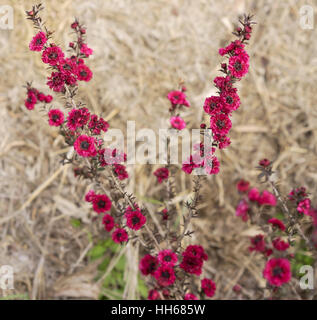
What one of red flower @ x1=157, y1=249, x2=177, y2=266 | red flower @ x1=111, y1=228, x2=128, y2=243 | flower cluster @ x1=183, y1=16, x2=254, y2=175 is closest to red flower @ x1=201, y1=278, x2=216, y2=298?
red flower @ x1=157, y1=249, x2=177, y2=266

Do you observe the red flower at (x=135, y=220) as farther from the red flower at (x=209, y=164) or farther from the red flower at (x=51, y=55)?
the red flower at (x=51, y=55)

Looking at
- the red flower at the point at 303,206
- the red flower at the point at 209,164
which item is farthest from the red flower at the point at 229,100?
the red flower at the point at 303,206

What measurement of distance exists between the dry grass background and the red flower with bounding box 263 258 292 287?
1.39 meters

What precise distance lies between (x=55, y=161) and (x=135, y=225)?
1.87 m

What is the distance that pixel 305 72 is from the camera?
3.79m

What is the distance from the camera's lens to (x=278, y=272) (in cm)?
176

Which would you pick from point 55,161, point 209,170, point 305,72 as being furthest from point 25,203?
point 305,72

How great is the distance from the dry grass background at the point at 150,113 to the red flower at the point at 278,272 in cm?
139

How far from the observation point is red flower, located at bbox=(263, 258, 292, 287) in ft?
5.72

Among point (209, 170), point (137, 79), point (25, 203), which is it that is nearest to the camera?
point (209, 170)

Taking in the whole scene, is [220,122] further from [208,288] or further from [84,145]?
[208,288]

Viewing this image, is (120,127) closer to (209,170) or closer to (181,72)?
(181,72)

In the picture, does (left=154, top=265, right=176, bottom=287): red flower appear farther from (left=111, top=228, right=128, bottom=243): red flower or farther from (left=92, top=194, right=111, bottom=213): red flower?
(left=92, top=194, right=111, bottom=213): red flower

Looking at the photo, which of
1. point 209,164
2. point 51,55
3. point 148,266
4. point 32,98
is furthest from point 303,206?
point 32,98
